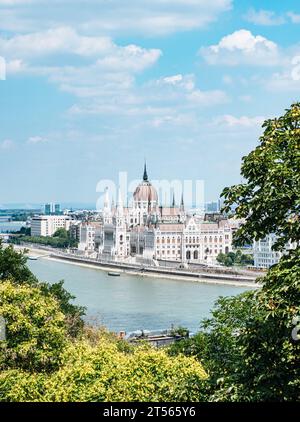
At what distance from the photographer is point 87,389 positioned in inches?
158

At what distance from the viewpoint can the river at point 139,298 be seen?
50.3ft

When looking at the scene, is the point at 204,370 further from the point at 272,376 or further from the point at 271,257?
the point at 271,257

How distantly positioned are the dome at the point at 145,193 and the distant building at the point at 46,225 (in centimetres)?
1594

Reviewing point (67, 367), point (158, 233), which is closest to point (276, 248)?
point (67, 367)

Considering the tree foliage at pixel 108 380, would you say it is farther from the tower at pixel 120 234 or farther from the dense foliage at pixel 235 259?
the tower at pixel 120 234

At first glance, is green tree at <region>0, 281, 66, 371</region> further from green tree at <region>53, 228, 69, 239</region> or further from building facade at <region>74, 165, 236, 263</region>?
green tree at <region>53, 228, 69, 239</region>

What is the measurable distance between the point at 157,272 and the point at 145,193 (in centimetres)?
1302

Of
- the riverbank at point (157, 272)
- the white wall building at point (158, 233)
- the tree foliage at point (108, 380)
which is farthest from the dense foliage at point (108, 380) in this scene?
the white wall building at point (158, 233)

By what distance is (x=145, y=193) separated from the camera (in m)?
44.0

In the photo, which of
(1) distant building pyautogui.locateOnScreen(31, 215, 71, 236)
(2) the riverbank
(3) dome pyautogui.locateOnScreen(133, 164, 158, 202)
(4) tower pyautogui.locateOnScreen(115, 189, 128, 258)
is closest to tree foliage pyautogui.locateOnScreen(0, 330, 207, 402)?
(2) the riverbank

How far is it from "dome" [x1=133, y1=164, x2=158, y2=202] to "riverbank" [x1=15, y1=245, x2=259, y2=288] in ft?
19.4

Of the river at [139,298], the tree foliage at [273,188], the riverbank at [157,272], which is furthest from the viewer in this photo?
the riverbank at [157,272]

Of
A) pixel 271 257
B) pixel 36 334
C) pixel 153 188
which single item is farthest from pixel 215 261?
pixel 36 334

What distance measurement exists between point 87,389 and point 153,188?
40769 millimetres
